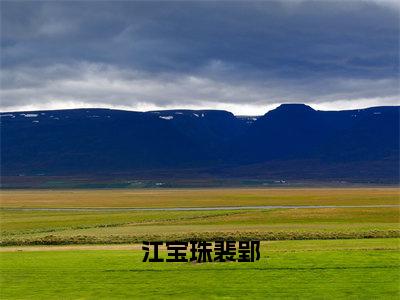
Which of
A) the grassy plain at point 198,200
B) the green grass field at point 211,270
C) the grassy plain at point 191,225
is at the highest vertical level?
the green grass field at point 211,270

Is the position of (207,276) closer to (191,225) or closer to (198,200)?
(191,225)

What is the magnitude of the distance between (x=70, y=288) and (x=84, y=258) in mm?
9634

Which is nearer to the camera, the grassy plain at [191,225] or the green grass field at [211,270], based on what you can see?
the green grass field at [211,270]

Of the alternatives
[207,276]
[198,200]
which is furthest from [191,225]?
[198,200]

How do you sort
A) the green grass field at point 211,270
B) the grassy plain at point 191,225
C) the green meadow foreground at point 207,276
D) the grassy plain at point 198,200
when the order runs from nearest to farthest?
1. the green meadow foreground at point 207,276
2. the green grass field at point 211,270
3. the grassy plain at point 191,225
4. the grassy plain at point 198,200

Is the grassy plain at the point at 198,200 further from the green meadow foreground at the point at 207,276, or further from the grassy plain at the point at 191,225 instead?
the green meadow foreground at the point at 207,276

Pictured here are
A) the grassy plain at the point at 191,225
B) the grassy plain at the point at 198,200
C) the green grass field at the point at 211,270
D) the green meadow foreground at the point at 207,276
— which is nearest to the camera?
the green meadow foreground at the point at 207,276

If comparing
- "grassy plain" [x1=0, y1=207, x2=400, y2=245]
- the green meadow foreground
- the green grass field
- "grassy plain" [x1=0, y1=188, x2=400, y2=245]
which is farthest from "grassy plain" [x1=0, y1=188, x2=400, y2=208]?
the green meadow foreground

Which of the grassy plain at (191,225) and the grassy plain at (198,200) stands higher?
the grassy plain at (191,225)

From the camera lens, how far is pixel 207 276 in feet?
96.9

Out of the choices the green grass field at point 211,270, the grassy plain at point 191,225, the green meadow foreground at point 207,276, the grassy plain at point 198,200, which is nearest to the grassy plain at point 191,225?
the grassy plain at point 191,225

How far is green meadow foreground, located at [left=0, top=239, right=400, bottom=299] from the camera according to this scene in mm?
25766

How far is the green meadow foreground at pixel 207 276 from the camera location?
25.8 meters

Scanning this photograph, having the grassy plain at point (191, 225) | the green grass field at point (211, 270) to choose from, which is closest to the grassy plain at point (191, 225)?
the grassy plain at point (191, 225)
